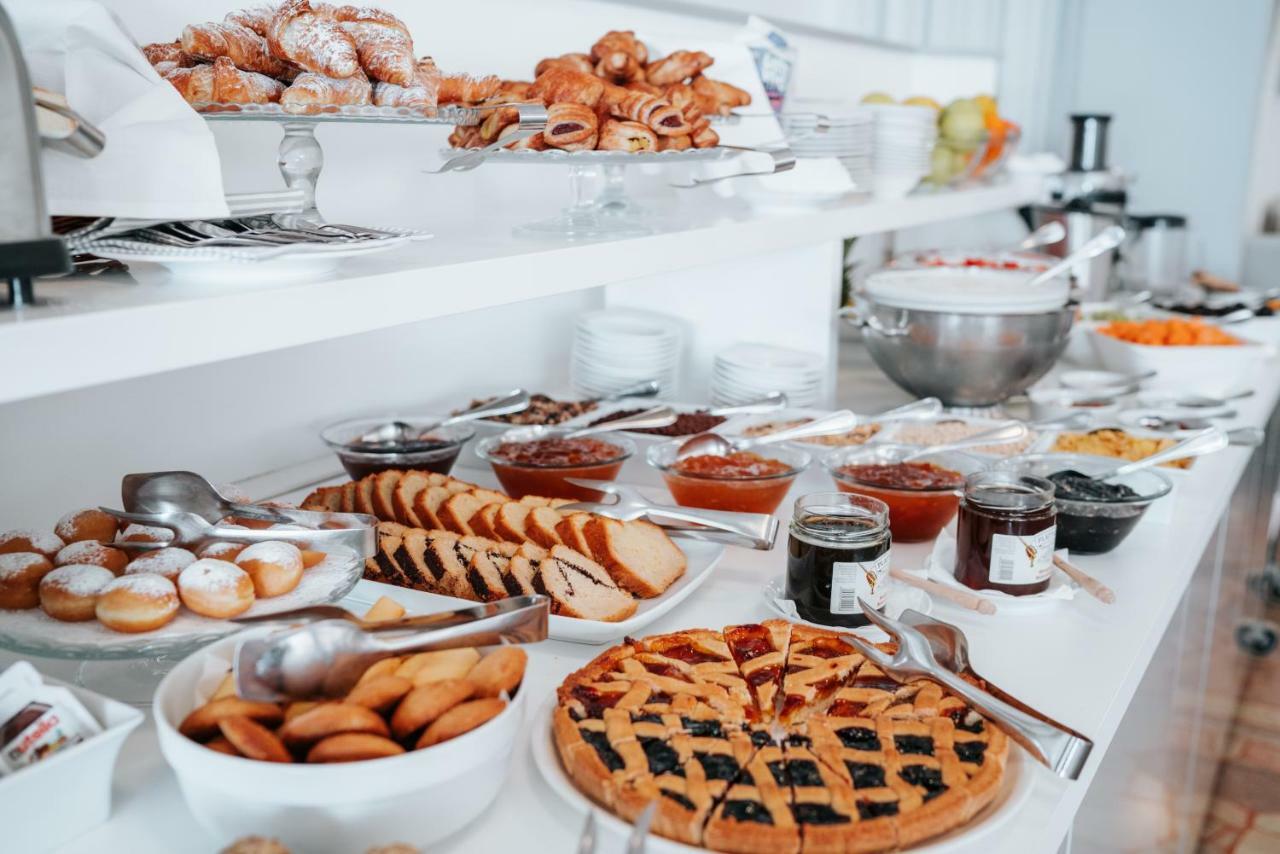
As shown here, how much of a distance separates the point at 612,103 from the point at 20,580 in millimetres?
810

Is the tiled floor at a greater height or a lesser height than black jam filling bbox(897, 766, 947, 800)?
lesser

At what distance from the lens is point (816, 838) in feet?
2.39

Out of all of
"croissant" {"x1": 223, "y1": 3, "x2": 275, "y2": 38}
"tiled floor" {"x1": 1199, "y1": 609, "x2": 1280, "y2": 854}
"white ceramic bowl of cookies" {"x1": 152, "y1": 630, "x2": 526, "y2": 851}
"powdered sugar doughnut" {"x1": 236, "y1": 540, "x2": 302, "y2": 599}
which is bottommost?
"tiled floor" {"x1": 1199, "y1": 609, "x2": 1280, "y2": 854}

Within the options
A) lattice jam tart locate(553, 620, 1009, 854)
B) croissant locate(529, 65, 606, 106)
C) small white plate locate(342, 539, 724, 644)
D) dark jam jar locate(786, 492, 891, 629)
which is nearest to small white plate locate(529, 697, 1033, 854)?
lattice jam tart locate(553, 620, 1009, 854)

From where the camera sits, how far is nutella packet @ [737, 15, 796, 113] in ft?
6.11

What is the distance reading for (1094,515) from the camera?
133cm

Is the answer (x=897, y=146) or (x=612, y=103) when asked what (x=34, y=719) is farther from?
(x=897, y=146)

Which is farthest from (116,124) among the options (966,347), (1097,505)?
(966,347)

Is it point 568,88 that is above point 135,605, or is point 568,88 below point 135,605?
above

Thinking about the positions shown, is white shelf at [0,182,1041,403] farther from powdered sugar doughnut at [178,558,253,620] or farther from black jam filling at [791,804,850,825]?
black jam filling at [791,804,850,825]

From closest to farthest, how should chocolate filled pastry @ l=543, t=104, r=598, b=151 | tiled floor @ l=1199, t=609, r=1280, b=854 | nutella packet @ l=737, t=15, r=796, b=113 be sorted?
chocolate filled pastry @ l=543, t=104, r=598, b=151 < nutella packet @ l=737, t=15, r=796, b=113 < tiled floor @ l=1199, t=609, r=1280, b=854

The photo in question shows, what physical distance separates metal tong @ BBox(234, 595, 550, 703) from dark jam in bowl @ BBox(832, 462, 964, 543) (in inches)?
25.2

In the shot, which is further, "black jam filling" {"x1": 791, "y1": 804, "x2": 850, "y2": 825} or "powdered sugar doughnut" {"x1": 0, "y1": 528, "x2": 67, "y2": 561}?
"powdered sugar doughnut" {"x1": 0, "y1": 528, "x2": 67, "y2": 561}

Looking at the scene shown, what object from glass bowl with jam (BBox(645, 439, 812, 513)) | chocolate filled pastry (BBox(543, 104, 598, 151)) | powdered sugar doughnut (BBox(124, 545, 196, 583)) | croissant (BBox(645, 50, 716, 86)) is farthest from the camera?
croissant (BBox(645, 50, 716, 86))
